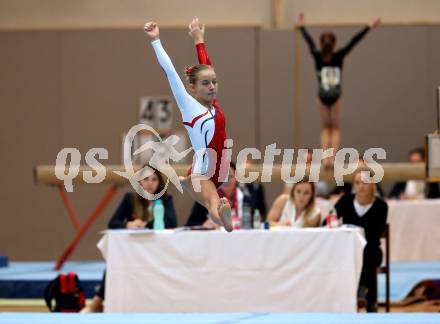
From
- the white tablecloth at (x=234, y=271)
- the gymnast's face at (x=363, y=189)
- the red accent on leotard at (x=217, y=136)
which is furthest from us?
the gymnast's face at (x=363, y=189)

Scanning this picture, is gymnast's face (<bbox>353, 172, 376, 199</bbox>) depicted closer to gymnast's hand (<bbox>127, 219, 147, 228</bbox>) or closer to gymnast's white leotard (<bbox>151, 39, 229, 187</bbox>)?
gymnast's hand (<bbox>127, 219, 147, 228</bbox>)

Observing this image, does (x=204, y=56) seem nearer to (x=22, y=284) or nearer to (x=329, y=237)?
(x=329, y=237)

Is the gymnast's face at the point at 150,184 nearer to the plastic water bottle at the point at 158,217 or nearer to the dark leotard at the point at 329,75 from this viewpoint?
the plastic water bottle at the point at 158,217

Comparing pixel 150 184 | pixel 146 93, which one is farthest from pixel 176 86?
pixel 146 93

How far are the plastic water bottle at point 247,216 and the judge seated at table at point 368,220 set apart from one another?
84 cm

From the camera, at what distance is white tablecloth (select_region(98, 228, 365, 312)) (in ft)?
22.9

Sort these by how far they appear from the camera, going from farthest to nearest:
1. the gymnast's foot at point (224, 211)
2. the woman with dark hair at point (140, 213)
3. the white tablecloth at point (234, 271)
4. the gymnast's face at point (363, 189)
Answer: the gymnast's face at point (363, 189)
the woman with dark hair at point (140, 213)
the white tablecloth at point (234, 271)
the gymnast's foot at point (224, 211)

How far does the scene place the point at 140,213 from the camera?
764 centimetres

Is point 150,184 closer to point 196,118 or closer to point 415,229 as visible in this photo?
point 196,118

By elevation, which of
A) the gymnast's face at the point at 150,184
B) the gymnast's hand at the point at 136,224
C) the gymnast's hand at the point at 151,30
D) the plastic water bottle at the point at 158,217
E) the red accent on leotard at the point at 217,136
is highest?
the gymnast's hand at the point at 151,30

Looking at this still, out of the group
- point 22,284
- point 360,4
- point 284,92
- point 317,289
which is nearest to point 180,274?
point 317,289

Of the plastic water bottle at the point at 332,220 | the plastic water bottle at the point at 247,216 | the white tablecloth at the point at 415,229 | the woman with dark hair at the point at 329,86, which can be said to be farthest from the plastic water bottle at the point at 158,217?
the white tablecloth at the point at 415,229

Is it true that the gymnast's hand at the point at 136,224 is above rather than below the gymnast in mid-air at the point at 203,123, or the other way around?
below

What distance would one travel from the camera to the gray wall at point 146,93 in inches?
502
